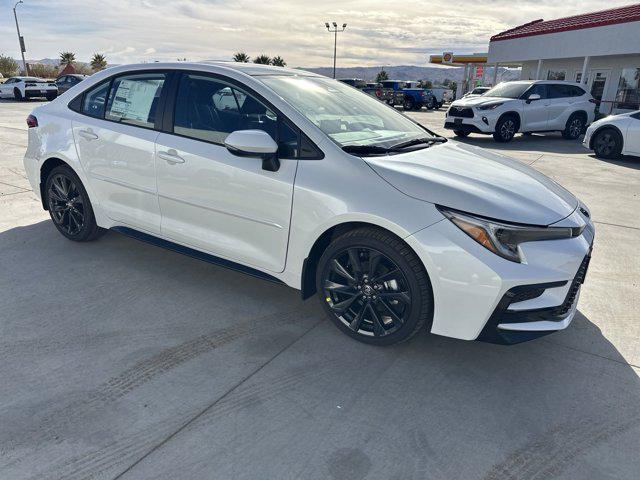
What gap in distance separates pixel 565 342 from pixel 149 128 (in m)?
3.37

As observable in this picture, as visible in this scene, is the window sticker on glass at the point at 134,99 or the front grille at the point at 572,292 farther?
the window sticker on glass at the point at 134,99

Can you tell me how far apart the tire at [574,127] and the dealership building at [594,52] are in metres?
5.70

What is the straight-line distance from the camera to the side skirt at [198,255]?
344cm

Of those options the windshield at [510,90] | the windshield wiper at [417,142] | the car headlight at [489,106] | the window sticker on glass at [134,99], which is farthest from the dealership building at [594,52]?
the window sticker on glass at [134,99]

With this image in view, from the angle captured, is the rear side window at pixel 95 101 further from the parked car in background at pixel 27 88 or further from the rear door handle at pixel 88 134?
the parked car in background at pixel 27 88

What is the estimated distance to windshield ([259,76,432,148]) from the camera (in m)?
3.36

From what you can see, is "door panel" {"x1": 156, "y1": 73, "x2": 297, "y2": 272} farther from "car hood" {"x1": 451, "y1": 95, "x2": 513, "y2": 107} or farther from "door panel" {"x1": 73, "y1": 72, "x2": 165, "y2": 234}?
"car hood" {"x1": 451, "y1": 95, "x2": 513, "y2": 107}

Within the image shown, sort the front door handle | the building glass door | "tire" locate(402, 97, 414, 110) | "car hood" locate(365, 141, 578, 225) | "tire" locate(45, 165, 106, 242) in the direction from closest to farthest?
"car hood" locate(365, 141, 578, 225)
the front door handle
"tire" locate(45, 165, 106, 242)
the building glass door
"tire" locate(402, 97, 414, 110)

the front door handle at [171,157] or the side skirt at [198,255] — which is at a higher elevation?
the front door handle at [171,157]

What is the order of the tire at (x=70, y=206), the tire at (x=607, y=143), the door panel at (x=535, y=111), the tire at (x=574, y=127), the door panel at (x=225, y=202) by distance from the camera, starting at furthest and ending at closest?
the tire at (x=574, y=127), the door panel at (x=535, y=111), the tire at (x=607, y=143), the tire at (x=70, y=206), the door panel at (x=225, y=202)

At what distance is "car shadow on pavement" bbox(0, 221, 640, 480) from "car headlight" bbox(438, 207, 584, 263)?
0.81m

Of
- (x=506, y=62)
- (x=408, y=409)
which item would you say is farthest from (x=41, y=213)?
(x=506, y=62)

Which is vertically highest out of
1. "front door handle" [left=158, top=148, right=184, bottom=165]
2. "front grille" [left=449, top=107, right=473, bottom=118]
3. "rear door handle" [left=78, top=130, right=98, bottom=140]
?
"rear door handle" [left=78, top=130, right=98, bottom=140]

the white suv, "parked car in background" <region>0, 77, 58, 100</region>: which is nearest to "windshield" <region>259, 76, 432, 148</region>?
the white suv
